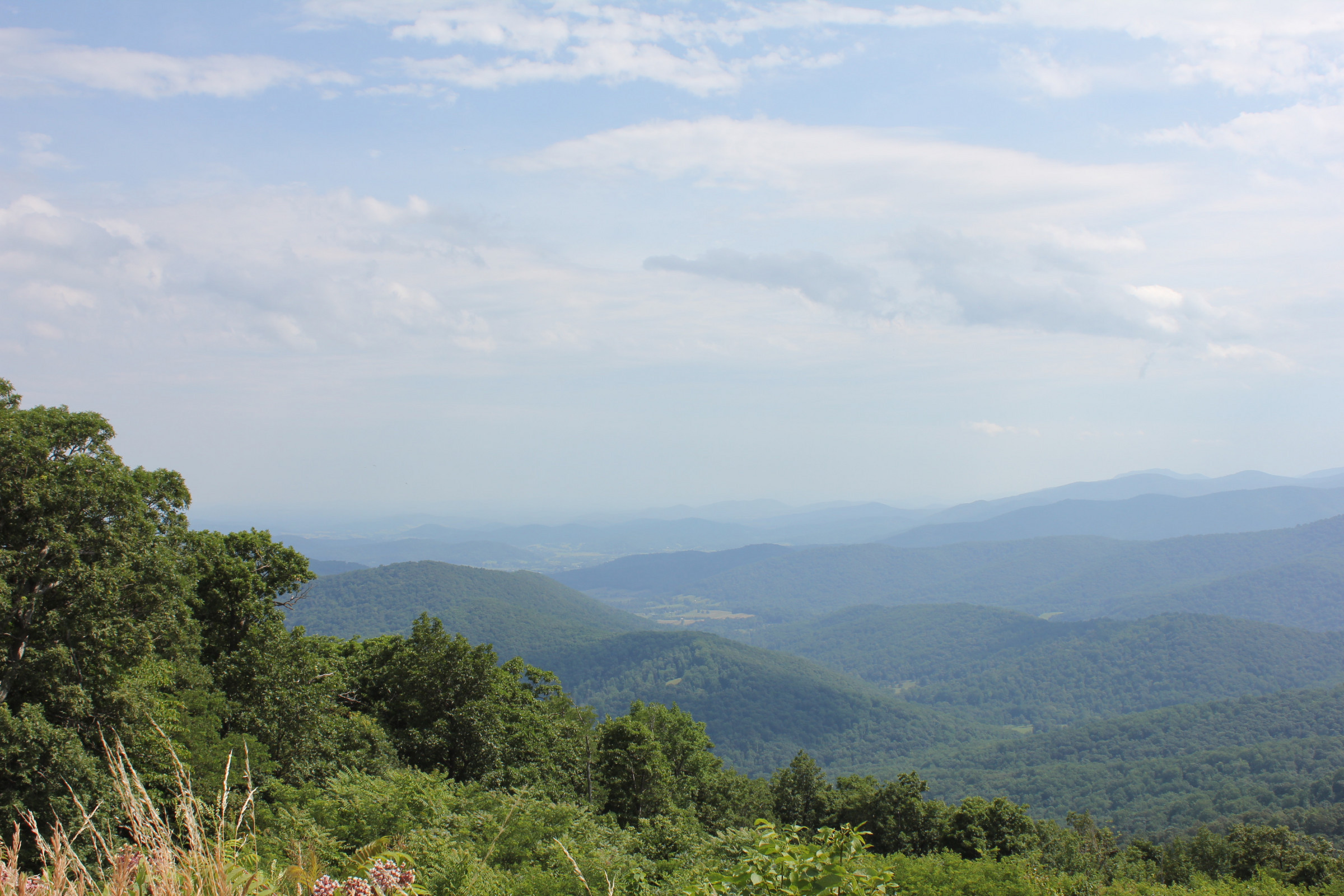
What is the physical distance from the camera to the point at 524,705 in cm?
3291

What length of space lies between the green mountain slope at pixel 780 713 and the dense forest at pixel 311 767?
132m

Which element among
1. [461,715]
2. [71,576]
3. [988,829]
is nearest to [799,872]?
[71,576]

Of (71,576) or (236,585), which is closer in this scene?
(71,576)

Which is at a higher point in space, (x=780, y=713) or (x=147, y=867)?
(x=147, y=867)

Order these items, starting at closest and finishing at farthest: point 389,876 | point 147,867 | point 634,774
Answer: point 147,867 < point 389,876 < point 634,774

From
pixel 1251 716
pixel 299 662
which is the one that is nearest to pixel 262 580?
pixel 299 662

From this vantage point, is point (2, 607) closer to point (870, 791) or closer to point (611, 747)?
point (611, 747)

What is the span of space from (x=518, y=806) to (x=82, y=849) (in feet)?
27.6

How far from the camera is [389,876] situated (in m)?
4.42

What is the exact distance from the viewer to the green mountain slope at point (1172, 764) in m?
104

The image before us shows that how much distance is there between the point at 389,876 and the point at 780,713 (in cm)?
19104

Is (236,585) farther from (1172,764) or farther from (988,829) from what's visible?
(1172,764)

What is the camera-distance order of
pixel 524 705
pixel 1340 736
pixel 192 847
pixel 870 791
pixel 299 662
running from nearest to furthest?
pixel 192 847 < pixel 299 662 < pixel 524 705 < pixel 870 791 < pixel 1340 736

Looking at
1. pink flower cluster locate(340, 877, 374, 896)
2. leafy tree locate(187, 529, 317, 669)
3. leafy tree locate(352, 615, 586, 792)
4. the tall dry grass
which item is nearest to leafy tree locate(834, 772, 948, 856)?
leafy tree locate(352, 615, 586, 792)
